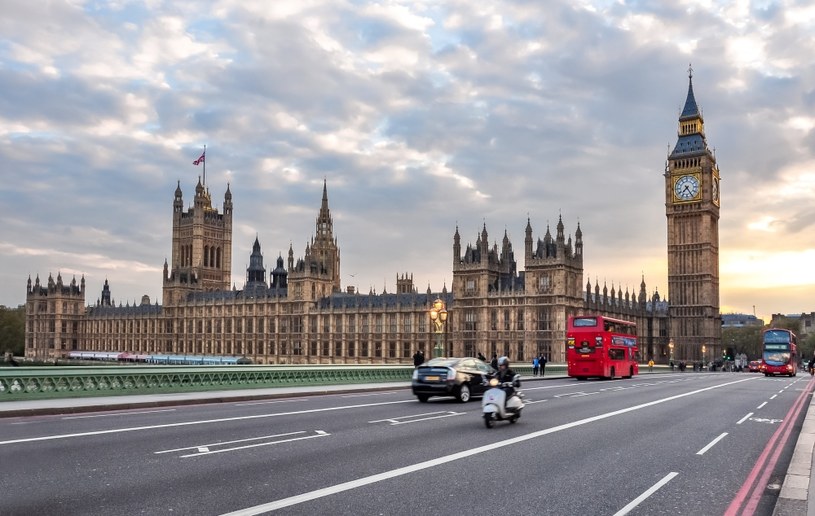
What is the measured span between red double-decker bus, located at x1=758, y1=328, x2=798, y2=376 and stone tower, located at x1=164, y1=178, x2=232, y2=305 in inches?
4819

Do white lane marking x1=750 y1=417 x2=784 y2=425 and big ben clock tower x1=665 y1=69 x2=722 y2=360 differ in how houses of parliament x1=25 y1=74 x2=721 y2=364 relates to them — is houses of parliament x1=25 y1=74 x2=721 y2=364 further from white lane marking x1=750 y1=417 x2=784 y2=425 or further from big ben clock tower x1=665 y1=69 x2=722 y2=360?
white lane marking x1=750 y1=417 x2=784 y2=425

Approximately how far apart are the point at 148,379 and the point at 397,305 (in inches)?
2953

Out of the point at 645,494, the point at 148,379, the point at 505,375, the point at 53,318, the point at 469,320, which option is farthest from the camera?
the point at 53,318

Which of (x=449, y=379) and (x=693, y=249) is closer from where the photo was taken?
(x=449, y=379)

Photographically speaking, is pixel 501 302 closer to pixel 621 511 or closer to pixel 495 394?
pixel 495 394

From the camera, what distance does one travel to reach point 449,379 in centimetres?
2453

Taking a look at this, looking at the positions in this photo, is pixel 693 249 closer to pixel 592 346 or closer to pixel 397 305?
pixel 397 305

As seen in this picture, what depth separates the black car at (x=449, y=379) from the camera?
24609 millimetres

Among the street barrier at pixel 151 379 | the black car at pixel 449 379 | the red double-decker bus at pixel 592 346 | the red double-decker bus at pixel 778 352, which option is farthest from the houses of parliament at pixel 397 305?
the black car at pixel 449 379

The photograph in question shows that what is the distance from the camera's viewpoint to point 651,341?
367 ft

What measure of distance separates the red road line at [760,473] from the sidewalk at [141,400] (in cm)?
1754

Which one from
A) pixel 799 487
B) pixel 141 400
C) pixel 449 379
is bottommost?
pixel 141 400

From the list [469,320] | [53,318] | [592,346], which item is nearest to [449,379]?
[592,346]

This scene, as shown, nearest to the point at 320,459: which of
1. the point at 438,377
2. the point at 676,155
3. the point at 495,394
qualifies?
the point at 495,394
